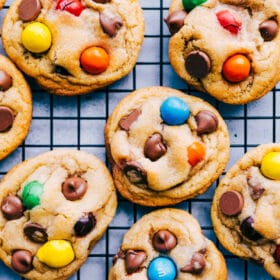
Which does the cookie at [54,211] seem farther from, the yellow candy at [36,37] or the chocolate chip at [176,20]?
the chocolate chip at [176,20]

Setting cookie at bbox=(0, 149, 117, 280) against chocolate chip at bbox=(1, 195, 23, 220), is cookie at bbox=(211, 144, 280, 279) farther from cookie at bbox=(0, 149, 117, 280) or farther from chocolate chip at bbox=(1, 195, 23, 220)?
chocolate chip at bbox=(1, 195, 23, 220)

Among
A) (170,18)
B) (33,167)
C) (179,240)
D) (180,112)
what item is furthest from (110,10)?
(179,240)

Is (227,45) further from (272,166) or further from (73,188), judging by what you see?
(73,188)

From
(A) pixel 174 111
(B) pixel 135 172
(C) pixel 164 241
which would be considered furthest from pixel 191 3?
(C) pixel 164 241

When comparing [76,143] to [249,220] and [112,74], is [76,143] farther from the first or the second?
[249,220]

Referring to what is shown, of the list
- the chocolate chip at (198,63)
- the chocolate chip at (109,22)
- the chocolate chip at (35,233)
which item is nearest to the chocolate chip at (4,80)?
the chocolate chip at (109,22)
